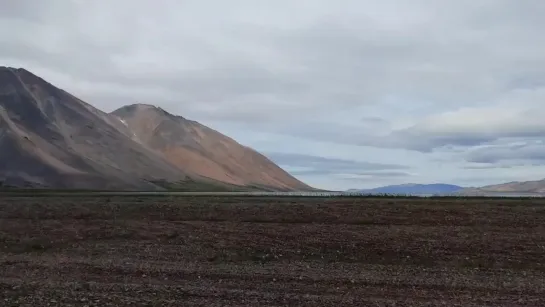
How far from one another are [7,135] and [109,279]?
192867 millimetres

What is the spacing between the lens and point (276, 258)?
27.7 m

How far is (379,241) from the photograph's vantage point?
31172 millimetres

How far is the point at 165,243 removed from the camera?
32.6 meters

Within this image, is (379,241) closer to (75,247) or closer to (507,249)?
(507,249)

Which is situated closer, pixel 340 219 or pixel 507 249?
pixel 507 249

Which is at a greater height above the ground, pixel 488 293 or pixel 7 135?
pixel 7 135

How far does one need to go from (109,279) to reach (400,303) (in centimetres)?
1079

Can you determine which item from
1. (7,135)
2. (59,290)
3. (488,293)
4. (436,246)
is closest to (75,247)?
(59,290)

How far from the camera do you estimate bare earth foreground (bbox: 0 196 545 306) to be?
18.0 meters

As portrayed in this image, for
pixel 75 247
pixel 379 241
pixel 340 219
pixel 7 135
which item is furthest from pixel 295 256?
pixel 7 135

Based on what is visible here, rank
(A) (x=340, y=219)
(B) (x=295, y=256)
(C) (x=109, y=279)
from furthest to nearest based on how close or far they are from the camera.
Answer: (A) (x=340, y=219) → (B) (x=295, y=256) → (C) (x=109, y=279)

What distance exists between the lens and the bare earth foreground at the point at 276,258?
1805 centimetres

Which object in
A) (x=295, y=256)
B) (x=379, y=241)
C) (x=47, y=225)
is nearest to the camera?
(x=295, y=256)

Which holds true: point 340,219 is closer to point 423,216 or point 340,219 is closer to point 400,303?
point 423,216
